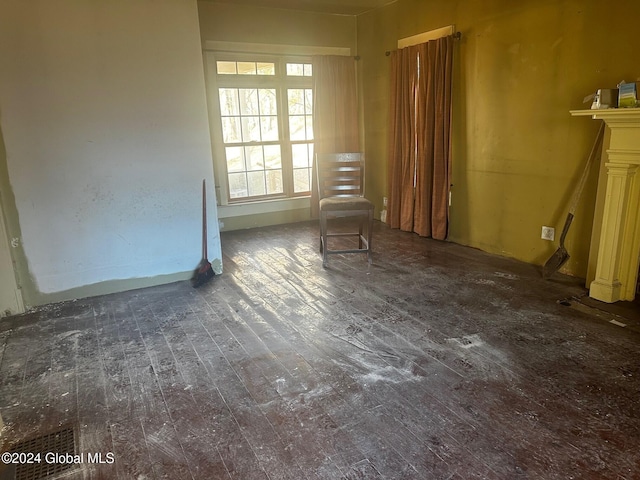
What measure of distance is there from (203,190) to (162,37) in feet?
4.20

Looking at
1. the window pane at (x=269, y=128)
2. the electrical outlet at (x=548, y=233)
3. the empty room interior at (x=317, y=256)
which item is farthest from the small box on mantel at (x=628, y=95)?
the window pane at (x=269, y=128)

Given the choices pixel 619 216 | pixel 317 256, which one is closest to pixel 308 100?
pixel 317 256

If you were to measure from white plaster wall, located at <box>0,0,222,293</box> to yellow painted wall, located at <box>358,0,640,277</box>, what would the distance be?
2637 mm

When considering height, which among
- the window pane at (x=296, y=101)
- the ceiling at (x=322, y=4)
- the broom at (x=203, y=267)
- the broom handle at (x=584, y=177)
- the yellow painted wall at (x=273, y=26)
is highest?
the ceiling at (x=322, y=4)

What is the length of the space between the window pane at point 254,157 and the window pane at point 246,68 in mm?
918

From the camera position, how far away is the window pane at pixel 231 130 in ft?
18.1

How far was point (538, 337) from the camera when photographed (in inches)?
108

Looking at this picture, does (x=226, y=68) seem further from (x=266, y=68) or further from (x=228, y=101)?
(x=266, y=68)

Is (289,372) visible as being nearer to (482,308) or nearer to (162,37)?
(482,308)

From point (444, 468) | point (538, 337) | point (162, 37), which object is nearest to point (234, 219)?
point (162, 37)

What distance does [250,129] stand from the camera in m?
5.69

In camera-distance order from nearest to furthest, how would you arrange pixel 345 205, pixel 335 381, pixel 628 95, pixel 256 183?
pixel 335 381, pixel 628 95, pixel 345 205, pixel 256 183

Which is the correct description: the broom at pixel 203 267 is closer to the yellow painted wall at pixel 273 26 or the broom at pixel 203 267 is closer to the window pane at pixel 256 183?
the window pane at pixel 256 183

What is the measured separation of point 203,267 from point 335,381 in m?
2.06
